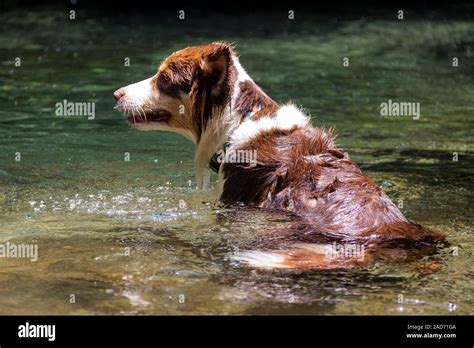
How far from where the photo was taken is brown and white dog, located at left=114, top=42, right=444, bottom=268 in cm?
545

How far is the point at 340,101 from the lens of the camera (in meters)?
12.1

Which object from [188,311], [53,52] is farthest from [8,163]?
[53,52]

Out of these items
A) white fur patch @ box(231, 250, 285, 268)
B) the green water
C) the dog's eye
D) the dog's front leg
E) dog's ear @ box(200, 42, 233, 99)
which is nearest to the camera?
the green water

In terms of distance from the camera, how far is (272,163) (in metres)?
6.06

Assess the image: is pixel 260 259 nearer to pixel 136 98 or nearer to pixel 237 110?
pixel 237 110

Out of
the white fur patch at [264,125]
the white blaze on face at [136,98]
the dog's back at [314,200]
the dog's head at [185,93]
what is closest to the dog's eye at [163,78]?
the dog's head at [185,93]

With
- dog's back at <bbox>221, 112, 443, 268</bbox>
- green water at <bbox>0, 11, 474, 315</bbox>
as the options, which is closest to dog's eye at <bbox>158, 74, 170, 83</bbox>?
dog's back at <bbox>221, 112, 443, 268</bbox>

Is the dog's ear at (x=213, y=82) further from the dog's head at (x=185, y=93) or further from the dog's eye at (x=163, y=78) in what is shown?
the dog's eye at (x=163, y=78)

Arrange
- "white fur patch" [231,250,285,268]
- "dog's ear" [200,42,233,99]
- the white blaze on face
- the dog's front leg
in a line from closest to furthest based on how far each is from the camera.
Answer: "white fur patch" [231,250,285,268]
"dog's ear" [200,42,233,99]
the white blaze on face
the dog's front leg

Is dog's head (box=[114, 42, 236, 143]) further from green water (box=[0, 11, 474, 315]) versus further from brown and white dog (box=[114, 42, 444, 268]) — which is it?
green water (box=[0, 11, 474, 315])

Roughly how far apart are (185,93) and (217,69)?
306 mm

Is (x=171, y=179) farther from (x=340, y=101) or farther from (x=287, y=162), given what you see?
(x=340, y=101)

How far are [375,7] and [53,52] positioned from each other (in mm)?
9292

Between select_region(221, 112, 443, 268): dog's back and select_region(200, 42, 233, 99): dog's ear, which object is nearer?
select_region(221, 112, 443, 268): dog's back
